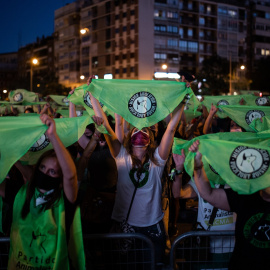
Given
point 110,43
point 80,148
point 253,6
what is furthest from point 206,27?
point 80,148

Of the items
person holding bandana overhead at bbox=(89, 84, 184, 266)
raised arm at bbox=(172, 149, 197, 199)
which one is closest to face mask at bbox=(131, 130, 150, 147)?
person holding bandana overhead at bbox=(89, 84, 184, 266)

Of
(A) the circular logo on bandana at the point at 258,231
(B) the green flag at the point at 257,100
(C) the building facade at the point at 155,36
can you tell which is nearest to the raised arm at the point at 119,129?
(A) the circular logo on bandana at the point at 258,231

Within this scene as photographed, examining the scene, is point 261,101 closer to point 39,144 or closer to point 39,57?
point 39,144

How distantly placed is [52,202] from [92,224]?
1.40 meters

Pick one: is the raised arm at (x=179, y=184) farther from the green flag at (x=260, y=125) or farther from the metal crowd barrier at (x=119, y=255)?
the green flag at (x=260, y=125)

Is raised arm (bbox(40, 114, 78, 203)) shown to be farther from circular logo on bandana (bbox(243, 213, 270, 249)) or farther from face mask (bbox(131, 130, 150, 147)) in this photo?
circular logo on bandana (bbox(243, 213, 270, 249))

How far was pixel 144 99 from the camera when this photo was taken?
460 cm

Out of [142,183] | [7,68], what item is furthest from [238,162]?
[7,68]

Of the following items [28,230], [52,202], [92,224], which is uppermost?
[52,202]

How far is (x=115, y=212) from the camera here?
4.18m

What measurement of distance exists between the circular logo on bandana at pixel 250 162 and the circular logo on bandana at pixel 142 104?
1520mm

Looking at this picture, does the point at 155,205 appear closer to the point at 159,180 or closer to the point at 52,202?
the point at 159,180

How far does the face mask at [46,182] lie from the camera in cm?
331

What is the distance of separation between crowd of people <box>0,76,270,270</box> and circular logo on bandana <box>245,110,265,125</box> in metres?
2.55
